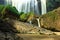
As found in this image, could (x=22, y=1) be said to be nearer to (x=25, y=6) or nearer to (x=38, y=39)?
Answer: (x=25, y=6)

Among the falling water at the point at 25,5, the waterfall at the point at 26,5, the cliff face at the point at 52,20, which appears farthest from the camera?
the falling water at the point at 25,5

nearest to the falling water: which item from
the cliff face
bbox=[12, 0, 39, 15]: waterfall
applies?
bbox=[12, 0, 39, 15]: waterfall

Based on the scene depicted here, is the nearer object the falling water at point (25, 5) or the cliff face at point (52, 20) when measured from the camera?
the cliff face at point (52, 20)

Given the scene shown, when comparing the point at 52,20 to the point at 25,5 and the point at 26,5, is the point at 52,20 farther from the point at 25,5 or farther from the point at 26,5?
the point at 25,5

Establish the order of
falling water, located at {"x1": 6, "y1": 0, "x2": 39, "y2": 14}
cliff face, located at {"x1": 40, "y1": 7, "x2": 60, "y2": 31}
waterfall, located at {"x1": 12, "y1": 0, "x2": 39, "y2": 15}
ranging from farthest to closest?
falling water, located at {"x1": 6, "y1": 0, "x2": 39, "y2": 14}
waterfall, located at {"x1": 12, "y1": 0, "x2": 39, "y2": 15}
cliff face, located at {"x1": 40, "y1": 7, "x2": 60, "y2": 31}

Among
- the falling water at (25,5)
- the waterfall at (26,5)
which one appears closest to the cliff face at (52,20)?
the waterfall at (26,5)

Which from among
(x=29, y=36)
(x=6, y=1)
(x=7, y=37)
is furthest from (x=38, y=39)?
(x=6, y=1)

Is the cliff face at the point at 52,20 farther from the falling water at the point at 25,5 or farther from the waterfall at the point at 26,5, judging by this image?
the falling water at the point at 25,5

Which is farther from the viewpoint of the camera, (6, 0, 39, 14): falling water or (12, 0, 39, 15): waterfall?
(6, 0, 39, 14): falling water

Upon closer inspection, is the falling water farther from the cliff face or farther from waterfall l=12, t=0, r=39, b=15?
the cliff face

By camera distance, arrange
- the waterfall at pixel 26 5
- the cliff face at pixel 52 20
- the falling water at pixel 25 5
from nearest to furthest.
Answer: the cliff face at pixel 52 20
the waterfall at pixel 26 5
the falling water at pixel 25 5

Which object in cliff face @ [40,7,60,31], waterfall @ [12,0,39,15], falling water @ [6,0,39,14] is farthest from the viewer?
falling water @ [6,0,39,14]

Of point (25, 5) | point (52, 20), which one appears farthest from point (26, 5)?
point (52, 20)

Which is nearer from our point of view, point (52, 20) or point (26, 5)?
point (52, 20)
